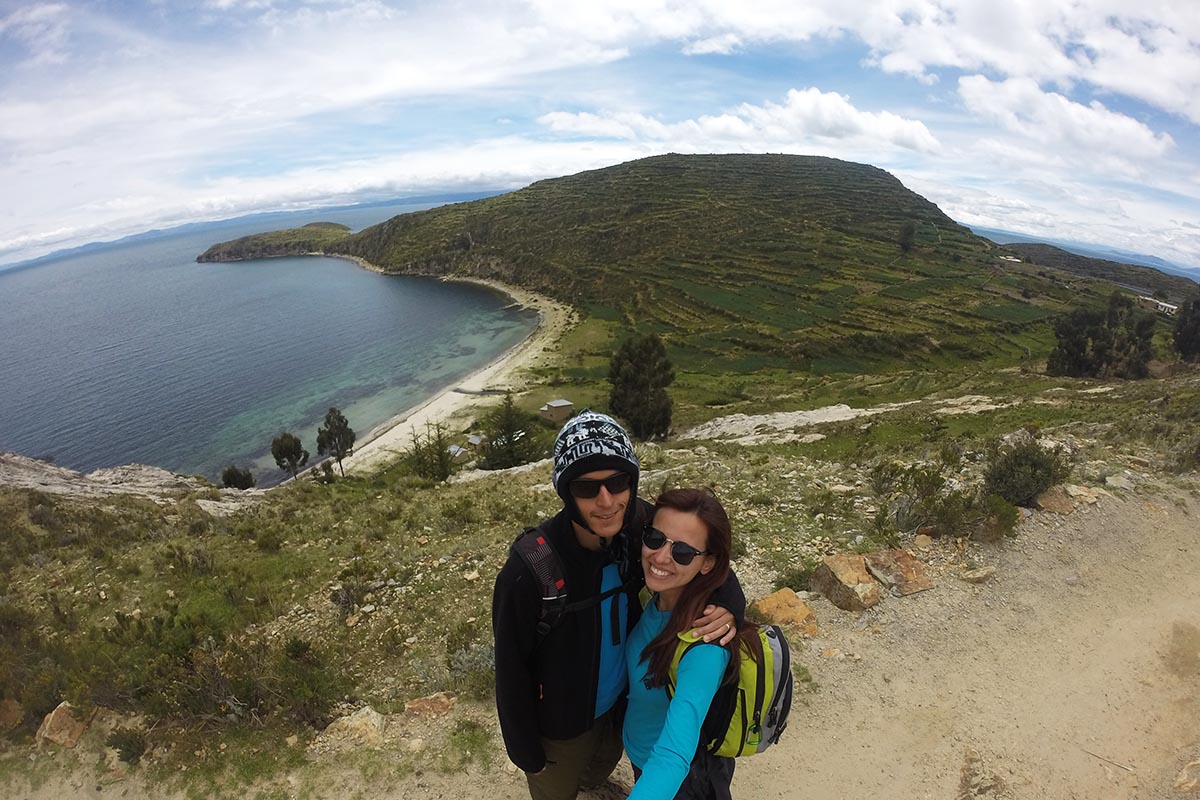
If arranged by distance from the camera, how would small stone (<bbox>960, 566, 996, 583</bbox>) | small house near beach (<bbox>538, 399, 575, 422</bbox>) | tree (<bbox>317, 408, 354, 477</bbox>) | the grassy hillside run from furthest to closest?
the grassy hillside, small house near beach (<bbox>538, 399, 575, 422</bbox>), tree (<bbox>317, 408, 354, 477</bbox>), small stone (<bbox>960, 566, 996, 583</bbox>)

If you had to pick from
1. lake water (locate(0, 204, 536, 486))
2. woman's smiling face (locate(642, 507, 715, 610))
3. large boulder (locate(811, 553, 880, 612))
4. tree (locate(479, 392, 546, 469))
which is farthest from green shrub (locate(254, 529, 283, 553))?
lake water (locate(0, 204, 536, 486))

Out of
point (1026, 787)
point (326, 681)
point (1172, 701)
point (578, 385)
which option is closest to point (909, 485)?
point (1172, 701)

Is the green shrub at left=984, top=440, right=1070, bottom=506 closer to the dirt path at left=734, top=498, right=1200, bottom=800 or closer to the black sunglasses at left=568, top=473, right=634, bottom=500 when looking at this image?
the dirt path at left=734, top=498, right=1200, bottom=800

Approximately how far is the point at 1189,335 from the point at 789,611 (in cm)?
9161

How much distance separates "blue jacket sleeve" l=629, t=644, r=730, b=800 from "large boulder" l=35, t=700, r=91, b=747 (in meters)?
8.16

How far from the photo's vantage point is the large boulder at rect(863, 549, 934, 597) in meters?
8.31

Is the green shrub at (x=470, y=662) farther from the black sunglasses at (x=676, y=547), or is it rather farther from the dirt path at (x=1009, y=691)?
the black sunglasses at (x=676, y=547)

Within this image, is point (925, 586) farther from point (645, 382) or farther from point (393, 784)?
point (645, 382)

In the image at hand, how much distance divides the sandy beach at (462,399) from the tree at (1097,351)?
6263 cm

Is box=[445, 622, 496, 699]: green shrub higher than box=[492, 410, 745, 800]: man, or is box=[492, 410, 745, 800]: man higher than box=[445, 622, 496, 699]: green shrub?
box=[492, 410, 745, 800]: man

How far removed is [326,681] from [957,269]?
5437 inches

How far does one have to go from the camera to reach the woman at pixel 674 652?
266 centimetres

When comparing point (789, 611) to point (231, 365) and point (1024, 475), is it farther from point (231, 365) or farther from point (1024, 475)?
point (231, 365)

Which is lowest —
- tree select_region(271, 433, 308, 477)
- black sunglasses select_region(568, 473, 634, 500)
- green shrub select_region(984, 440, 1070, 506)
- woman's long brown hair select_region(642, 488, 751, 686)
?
tree select_region(271, 433, 308, 477)
